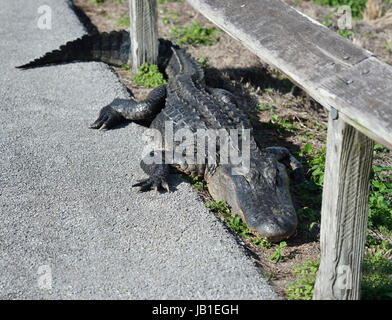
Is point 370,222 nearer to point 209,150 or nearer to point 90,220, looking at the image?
point 209,150

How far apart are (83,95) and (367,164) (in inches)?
162

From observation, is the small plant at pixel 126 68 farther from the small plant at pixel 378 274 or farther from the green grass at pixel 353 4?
the small plant at pixel 378 274

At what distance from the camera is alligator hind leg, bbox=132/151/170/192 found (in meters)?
4.79

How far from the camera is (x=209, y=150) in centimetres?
494

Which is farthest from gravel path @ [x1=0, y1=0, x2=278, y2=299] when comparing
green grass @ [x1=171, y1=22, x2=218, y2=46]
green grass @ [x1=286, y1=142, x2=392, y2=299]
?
green grass @ [x1=171, y1=22, x2=218, y2=46]

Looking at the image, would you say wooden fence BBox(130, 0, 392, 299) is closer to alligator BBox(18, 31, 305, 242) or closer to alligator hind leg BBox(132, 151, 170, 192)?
alligator BBox(18, 31, 305, 242)

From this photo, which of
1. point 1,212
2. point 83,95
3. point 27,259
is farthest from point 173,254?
point 83,95

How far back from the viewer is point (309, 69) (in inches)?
119

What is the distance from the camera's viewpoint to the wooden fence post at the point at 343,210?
9.70 ft

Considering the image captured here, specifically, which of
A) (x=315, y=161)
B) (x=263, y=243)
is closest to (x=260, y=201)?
(x=263, y=243)

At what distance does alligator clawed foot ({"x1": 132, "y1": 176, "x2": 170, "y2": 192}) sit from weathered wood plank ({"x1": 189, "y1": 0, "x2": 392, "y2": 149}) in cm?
158

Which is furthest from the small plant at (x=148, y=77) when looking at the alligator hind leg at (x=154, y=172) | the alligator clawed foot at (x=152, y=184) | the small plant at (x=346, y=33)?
the small plant at (x=346, y=33)
